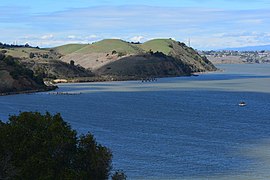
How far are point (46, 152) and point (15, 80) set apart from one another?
395 feet

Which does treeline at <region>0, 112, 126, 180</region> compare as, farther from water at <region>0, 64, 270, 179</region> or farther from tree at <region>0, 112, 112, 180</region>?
water at <region>0, 64, 270, 179</region>

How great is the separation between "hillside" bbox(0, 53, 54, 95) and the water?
12285mm

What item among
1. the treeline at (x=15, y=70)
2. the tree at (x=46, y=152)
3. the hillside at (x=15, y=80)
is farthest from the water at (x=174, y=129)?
the treeline at (x=15, y=70)

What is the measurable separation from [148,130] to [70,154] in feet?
139

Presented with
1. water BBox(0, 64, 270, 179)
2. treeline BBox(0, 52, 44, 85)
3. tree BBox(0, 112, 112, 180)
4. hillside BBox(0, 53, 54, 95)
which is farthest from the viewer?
treeline BBox(0, 52, 44, 85)

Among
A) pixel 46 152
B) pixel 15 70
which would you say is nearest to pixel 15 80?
pixel 15 70

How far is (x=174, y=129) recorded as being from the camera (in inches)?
3120

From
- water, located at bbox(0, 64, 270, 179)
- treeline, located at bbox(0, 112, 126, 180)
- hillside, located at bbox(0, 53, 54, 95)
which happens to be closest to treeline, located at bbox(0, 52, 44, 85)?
hillside, located at bbox(0, 53, 54, 95)

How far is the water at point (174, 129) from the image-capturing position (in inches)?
2125

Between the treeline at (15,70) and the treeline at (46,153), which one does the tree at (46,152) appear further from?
the treeline at (15,70)

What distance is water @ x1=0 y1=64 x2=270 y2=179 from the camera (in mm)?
53969

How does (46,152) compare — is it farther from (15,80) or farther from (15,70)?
(15,70)

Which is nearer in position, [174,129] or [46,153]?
[46,153]

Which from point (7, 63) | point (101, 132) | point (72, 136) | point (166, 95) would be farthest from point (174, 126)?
point (7, 63)
